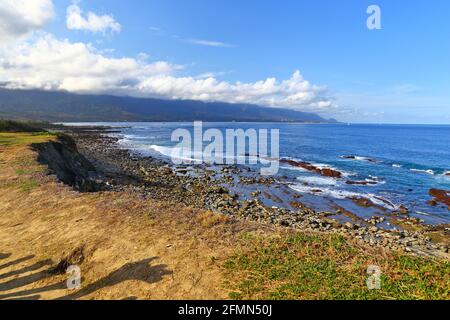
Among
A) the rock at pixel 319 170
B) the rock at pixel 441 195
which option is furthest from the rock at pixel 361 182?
the rock at pixel 441 195

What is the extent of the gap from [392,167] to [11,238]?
59.7 m

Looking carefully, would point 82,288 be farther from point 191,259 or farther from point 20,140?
point 20,140

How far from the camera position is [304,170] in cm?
5178

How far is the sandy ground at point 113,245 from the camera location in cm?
830

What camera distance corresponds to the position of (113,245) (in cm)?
1044

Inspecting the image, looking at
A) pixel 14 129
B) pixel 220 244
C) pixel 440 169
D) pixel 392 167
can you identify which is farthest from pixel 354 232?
pixel 14 129

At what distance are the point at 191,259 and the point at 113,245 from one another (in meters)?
3.12

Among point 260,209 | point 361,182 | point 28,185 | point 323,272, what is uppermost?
point 28,185

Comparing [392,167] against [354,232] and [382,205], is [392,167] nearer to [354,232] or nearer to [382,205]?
[382,205]

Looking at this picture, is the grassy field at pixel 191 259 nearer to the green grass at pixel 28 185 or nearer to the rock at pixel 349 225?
the green grass at pixel 28 185

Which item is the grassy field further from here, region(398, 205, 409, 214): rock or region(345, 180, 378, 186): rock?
region(345, 180, 378, 186): rock

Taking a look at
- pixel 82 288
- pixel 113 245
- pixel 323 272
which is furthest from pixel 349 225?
pixel 82 288

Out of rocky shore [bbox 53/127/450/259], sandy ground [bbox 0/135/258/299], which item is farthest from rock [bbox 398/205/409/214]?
sandy ground [bbox 0/135/258/299]
